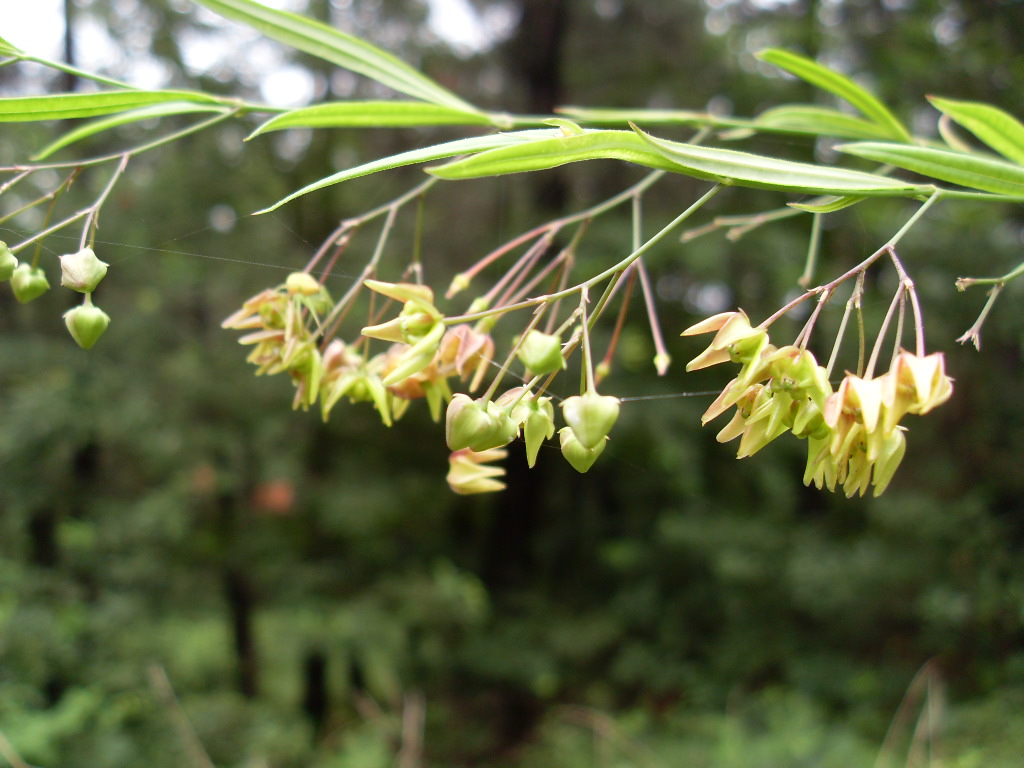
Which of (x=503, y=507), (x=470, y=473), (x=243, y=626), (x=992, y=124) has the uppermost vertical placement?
(x=992, y=124)

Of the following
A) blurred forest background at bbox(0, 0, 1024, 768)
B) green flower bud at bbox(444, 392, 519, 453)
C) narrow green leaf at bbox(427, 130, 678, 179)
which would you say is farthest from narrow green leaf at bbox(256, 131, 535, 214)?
blurred forest background at bbox(0, 0, 1024, 768)

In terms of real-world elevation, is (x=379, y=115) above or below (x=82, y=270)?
above

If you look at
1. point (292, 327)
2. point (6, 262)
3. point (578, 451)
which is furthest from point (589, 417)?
point (6, 262)

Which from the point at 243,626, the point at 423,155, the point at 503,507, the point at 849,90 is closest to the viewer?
the point at 423,155

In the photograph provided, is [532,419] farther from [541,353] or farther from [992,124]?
[992,124]

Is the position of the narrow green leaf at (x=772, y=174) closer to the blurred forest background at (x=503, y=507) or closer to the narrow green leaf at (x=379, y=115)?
the narrow green leaf at (x=379, y=115)

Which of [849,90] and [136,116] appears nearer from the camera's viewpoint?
[136,116]
